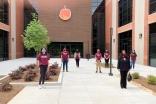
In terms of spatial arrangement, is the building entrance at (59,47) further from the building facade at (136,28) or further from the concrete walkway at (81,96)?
the concrete walkway at (81,96)

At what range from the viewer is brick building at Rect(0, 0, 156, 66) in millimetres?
23516

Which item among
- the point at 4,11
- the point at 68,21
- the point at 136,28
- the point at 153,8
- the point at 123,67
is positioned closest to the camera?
the point at 123,67

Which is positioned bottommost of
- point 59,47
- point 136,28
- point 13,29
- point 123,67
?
point 123,67

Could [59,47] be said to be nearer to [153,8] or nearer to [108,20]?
[108,20]

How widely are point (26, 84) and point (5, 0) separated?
75.7 feet

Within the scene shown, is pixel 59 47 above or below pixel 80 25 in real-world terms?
below

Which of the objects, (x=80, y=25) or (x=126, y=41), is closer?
(x=126, y=41)

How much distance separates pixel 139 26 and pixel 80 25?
625 inches

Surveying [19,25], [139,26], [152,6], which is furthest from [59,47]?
[152,6]

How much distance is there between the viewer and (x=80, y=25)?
35812 millimetres

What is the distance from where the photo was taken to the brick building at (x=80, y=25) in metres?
23.5

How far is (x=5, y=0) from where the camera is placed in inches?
1093

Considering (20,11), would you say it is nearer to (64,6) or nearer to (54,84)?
(64,6)

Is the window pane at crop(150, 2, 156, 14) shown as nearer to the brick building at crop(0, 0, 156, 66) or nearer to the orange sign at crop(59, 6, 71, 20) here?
the brick building at crop(0, 0, 156, 66)
